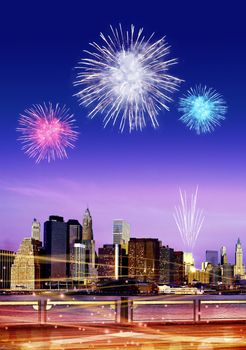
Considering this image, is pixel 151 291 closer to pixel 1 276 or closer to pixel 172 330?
pixel 1 276

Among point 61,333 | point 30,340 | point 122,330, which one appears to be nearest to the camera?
point 30,340

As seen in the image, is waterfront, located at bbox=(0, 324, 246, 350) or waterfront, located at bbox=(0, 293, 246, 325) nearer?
waterfront, located at bbox=(0, 324, 246, 350)

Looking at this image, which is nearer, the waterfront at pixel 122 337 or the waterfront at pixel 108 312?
the waterfront at pixel 122 337

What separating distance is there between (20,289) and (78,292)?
1992 centimetres

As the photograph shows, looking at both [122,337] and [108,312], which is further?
[108,312]

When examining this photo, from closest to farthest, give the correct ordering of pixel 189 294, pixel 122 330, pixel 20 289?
pixel 122 330 → pixel 189 294 → pixel 20 289

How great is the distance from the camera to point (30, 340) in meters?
15.9

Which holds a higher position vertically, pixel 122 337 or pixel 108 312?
pixel 122 337

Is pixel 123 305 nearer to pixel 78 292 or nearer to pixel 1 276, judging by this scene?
pixel 78 292

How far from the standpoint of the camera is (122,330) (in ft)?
63.7

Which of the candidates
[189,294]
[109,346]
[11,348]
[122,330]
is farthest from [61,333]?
[189,294]

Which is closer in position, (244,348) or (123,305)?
(244,348)

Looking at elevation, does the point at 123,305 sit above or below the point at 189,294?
above

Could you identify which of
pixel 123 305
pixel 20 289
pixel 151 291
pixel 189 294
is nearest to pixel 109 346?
pixel 123 305
